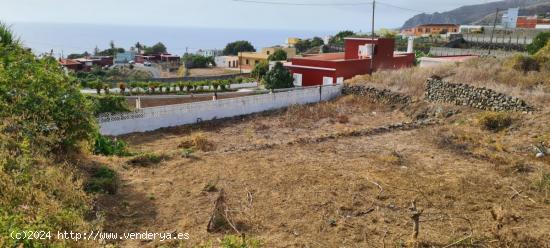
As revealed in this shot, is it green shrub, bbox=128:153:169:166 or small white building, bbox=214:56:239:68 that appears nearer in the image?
green shrub, bbox=128:153:169:166

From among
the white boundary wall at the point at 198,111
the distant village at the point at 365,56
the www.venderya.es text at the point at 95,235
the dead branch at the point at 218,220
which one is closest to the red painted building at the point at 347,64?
the distant village at the point at 365,56

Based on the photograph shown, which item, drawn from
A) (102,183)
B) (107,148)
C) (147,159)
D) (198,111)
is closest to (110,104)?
(198,111)

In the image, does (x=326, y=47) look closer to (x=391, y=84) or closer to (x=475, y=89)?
(x=391, y=84)

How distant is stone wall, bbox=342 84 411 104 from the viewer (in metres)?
16.9

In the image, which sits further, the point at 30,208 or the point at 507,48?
the point at 507,48

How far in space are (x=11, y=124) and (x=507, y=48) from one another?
42.9 m

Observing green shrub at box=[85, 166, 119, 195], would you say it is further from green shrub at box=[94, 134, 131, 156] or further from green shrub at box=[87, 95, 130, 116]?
green shrub at box=[87, 95, 130, 116]

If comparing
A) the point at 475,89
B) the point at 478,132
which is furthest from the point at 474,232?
the point at 475,89

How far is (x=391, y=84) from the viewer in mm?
18219

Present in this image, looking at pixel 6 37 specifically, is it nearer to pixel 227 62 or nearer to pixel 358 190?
pixel 358 190

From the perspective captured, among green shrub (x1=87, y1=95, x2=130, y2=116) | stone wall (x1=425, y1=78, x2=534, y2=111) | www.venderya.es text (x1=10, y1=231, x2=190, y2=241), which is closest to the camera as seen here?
www.venderya.es text (x1=10, y1=231, x2=190, y2=241)

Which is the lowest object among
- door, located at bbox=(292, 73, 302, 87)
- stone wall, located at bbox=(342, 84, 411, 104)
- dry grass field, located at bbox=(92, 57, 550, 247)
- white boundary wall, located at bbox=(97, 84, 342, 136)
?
dry grass field, located at bbox=(92, 57, 550, 247)

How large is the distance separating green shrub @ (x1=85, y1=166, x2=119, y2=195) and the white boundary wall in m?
6.24

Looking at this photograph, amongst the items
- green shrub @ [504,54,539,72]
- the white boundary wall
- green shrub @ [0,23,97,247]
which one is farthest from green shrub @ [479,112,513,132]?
green shrub @ [0,23,97,247]
